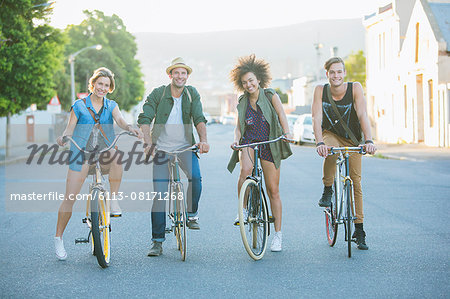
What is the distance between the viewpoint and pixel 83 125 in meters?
6.43

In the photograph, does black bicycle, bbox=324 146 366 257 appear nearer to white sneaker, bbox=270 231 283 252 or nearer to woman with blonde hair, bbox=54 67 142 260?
white sneaker, bbox=270 231 283 252

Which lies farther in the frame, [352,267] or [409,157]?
[409,157]

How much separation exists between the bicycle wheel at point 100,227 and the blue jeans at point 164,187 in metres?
0.59

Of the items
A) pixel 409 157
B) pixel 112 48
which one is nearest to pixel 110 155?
pixel 409 157

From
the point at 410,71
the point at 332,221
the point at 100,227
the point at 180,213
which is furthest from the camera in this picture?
the point at 410,71

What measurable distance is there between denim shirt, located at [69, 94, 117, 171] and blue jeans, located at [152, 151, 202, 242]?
23.4 inches

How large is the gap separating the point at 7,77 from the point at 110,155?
1951 cm

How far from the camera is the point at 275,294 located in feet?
16.8

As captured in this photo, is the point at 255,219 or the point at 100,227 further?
the point at 255,219

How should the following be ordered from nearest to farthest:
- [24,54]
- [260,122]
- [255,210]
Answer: [255,210], [260,122], [24,54]

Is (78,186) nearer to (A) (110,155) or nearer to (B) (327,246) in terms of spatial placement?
(A) (110,155)

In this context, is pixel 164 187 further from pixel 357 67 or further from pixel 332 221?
pixel 357 67

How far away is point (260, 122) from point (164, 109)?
95 cm

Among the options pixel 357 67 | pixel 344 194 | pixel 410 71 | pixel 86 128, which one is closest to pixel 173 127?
pixel 86 128
